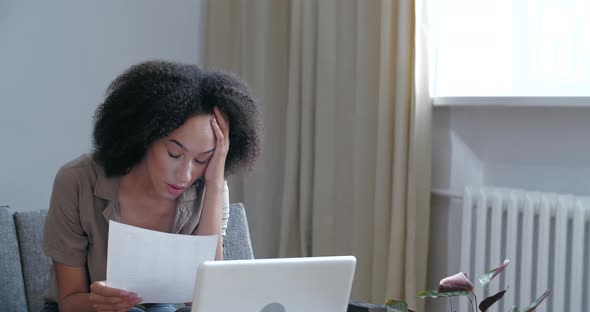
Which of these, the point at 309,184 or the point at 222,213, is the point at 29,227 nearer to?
the point at 222,213

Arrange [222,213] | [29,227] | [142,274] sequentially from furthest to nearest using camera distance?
A: 1. [222,213]
2. [29,227]
3. [142,274]

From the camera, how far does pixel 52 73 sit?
2.83 meters

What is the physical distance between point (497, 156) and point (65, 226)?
4.35 ft

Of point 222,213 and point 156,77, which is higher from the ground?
point 156,77

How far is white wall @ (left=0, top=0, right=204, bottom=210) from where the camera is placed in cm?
274

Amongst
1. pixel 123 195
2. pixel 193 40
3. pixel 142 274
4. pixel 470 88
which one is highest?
pixel 193 40

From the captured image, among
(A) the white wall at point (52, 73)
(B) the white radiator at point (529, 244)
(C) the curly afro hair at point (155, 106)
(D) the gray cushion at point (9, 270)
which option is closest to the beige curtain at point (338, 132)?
(B) the white radiator at point (529, 244)

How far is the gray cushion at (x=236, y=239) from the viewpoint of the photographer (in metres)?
1.92

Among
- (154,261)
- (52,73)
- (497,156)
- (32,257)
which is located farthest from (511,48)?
(52,73)

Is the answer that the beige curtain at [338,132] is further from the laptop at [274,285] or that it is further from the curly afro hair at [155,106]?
the laptop at [274,285]

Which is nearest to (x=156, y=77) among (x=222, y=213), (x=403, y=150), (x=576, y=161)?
(x=222, y=213)

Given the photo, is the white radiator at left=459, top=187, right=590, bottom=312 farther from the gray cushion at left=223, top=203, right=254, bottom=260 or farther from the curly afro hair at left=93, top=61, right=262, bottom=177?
the curly afro hair at left=93, top=61, right=262, bottom=177

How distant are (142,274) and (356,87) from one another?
1.31m

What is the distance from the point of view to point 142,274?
145 centimetres
